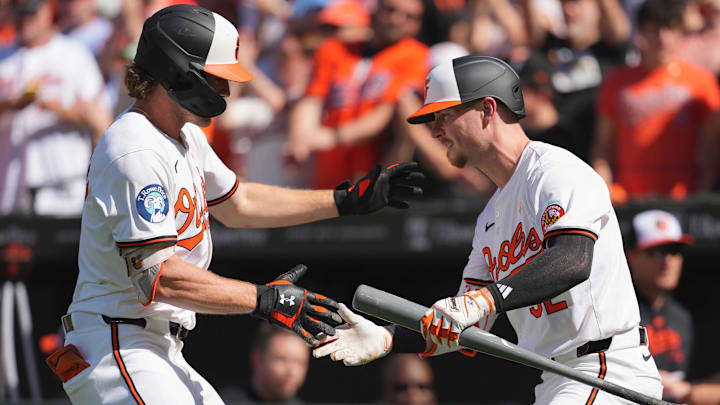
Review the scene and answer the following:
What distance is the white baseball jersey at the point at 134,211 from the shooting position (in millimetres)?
3455

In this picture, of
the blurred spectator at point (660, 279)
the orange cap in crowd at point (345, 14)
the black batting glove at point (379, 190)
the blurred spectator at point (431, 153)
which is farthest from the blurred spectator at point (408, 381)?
the orange cap in crowd at point (345, 14)

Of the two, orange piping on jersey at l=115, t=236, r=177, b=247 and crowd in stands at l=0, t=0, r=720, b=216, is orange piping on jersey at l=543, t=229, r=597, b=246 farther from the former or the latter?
crowd in stands at l=0, t=0, r=720, b=216

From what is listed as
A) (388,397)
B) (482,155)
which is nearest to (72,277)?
(388,397)

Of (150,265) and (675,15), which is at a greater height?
(675,15)

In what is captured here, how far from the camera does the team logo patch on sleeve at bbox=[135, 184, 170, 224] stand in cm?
344

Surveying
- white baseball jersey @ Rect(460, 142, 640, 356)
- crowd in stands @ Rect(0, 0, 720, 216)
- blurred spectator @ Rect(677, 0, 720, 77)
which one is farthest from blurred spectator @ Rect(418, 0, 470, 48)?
white baseball jersey @ Rect(460, 142, 640, 356)

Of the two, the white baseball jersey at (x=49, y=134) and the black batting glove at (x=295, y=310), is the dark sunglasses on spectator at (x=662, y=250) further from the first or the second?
the white baseball jersey at (x=49, y=134)

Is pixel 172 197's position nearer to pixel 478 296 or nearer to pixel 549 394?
pixel 478 296

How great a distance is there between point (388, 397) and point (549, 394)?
2.84 meters

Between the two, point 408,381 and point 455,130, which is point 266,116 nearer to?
point 408,381

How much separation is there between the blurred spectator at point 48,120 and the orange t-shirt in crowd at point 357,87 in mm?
1732

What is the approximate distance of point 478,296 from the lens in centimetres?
344

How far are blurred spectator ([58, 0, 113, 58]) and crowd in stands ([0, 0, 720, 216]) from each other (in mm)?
13

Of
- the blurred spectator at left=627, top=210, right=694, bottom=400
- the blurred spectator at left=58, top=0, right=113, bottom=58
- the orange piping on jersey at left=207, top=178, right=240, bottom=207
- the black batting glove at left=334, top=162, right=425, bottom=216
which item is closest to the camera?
the orange piping on jersey at left=207, top=178, right=240, bottom=207
